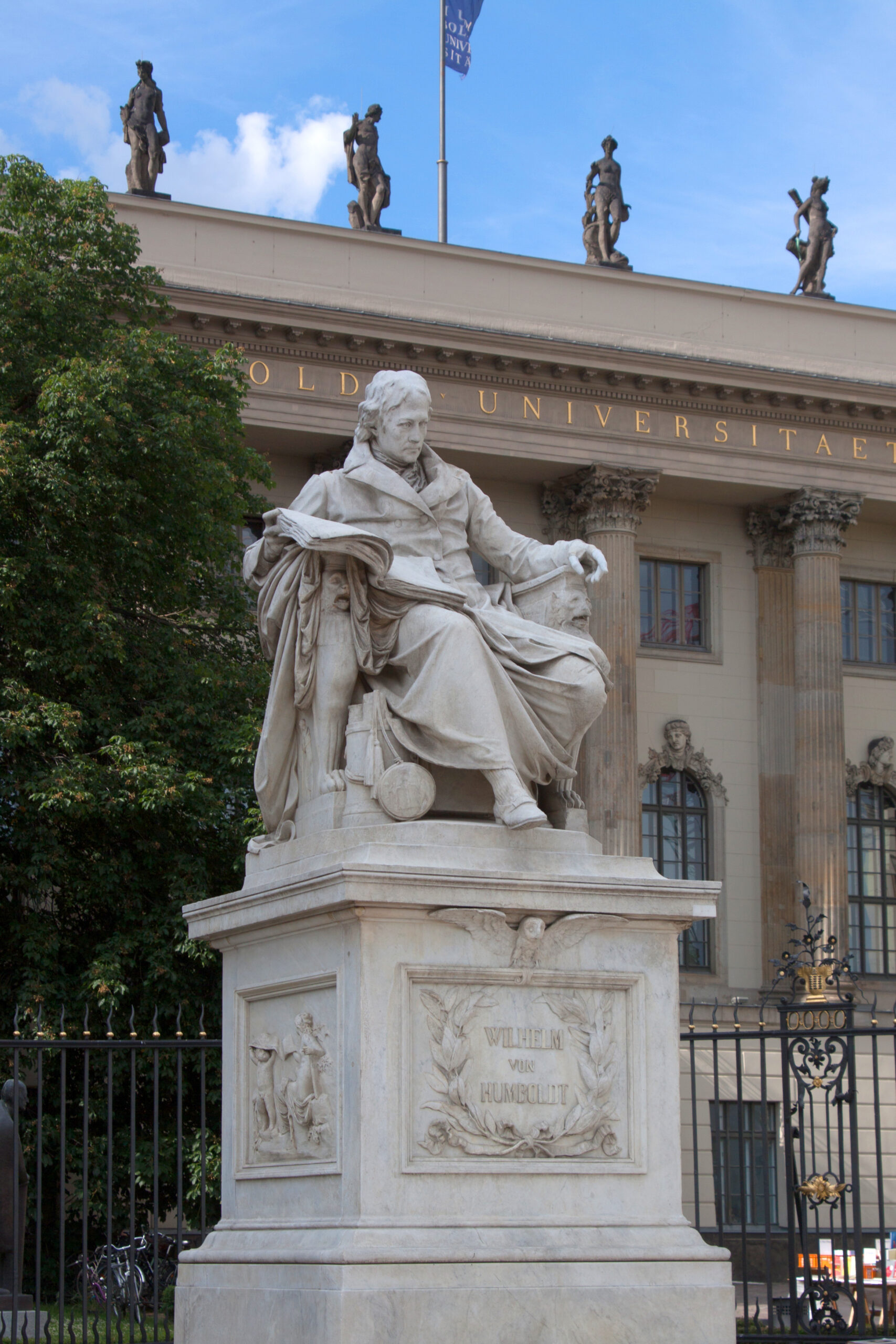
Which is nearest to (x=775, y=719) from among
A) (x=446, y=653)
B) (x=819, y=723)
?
(x=819, y=723)

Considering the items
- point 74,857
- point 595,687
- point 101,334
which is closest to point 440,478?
point 595,687

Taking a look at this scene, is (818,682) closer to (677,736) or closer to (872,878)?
(677,736)

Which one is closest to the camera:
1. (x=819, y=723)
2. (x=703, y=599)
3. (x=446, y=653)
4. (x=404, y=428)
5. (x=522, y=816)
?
(x=522, y=816)

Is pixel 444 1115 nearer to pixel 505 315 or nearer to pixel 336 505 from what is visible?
pixel 336 505

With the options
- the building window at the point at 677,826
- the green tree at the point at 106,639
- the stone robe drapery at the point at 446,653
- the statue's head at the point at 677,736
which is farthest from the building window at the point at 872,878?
the stone robe drapery at the point at 446,653

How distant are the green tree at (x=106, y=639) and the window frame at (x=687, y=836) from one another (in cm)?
1537

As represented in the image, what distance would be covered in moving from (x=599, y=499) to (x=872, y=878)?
8.77 meters

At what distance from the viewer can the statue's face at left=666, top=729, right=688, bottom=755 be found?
A: 3616cm

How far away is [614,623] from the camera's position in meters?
34.1

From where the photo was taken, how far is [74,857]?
1969 cm

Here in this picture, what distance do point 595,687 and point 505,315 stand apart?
1100 inches

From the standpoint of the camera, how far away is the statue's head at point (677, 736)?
119 feet

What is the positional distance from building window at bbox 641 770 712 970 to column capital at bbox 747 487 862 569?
14.8 feet

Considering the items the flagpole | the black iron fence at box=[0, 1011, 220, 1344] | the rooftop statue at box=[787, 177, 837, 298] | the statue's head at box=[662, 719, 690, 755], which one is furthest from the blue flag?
the black iron fence at box=[0, 1011, 220, 1344]
